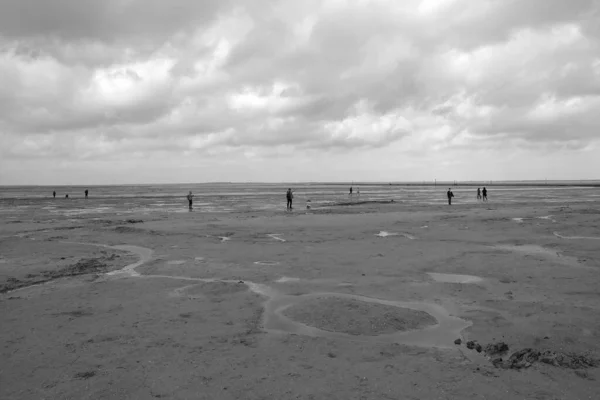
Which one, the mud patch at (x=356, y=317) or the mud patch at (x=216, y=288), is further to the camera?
the mud patch at (x=216, y=288)

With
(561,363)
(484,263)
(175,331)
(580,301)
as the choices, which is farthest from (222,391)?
(484,263)

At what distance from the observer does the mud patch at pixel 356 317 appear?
8.68 m

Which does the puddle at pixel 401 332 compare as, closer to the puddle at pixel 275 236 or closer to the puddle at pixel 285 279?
the puddle at pixel 285 279

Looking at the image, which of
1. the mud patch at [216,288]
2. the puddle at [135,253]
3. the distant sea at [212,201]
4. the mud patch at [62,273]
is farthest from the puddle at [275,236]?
the distant sea at [212,201]

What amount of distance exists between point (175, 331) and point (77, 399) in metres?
2.76

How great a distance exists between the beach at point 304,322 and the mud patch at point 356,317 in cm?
6

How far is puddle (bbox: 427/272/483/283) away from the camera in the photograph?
1269cm

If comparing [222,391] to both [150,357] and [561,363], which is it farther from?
[561,363]

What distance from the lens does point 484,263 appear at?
15031 mm

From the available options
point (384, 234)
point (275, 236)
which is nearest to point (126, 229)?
point (275, 236)

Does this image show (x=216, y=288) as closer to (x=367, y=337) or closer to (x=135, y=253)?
A: (x=367, y=337)

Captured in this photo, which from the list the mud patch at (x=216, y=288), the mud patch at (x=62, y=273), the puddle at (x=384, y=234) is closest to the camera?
the mud patch at (x=216, y=288)

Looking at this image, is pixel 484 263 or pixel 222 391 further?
pixel 484 263

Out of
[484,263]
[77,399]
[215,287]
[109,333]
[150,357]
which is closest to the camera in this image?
[77,399]
